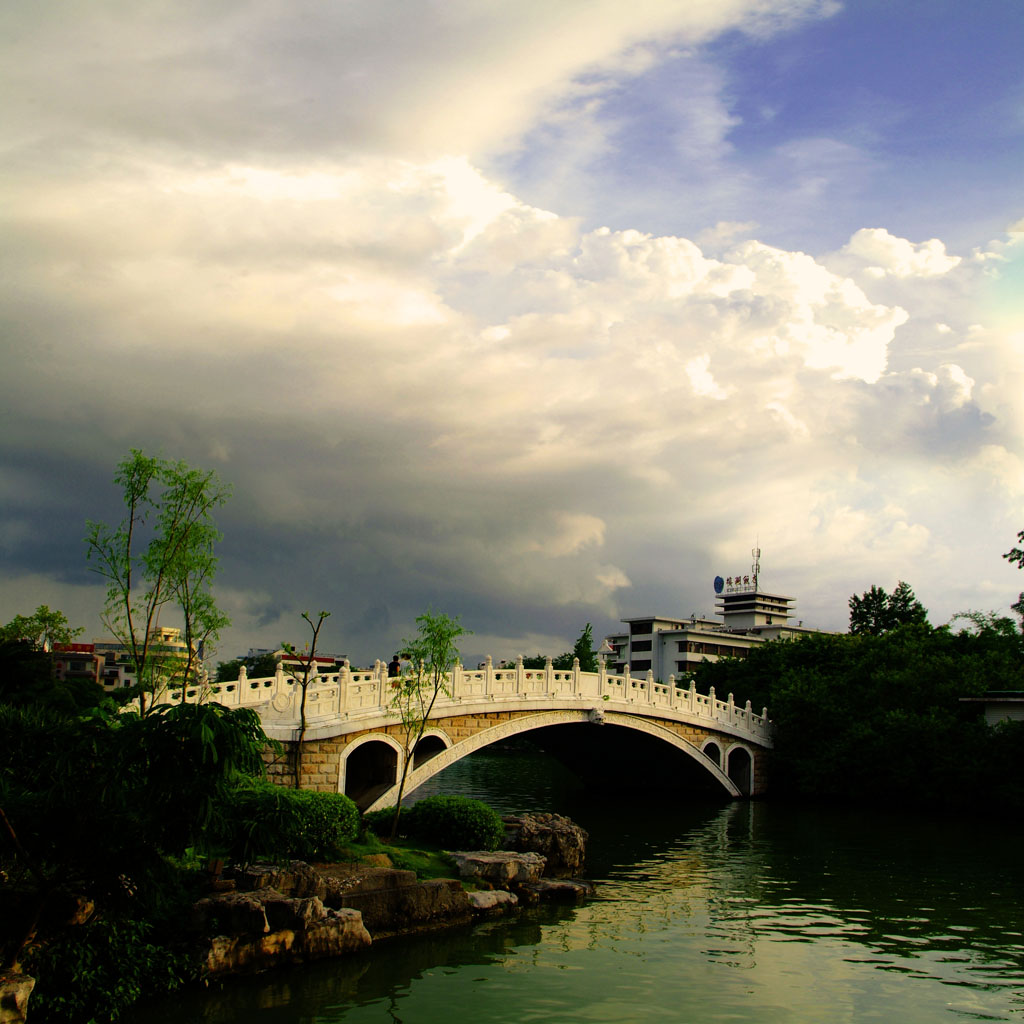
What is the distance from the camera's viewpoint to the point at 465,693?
25516 millimetres

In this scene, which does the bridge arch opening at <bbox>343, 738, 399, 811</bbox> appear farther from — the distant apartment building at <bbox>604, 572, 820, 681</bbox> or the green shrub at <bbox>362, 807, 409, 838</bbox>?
the distant apartment building at <bbox>604, 572, 820, 681</bbox>

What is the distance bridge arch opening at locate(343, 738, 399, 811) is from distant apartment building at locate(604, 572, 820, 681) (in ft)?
158

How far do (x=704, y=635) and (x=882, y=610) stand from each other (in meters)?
14.7

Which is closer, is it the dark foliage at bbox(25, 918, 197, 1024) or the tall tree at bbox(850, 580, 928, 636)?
the dark foliage at bbox(25, 918, 197, 1024)

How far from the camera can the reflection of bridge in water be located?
21.2 meters

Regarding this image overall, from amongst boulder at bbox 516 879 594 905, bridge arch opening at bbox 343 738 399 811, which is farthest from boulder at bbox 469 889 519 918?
bridge arch opening at bbox 343 738 399 811

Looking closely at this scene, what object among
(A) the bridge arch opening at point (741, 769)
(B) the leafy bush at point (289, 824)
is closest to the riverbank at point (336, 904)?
(B) the leafy bush at point (289, 824)

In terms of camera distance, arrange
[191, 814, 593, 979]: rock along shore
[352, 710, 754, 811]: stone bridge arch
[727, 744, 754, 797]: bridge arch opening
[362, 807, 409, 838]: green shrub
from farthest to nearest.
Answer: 1. [727, 744, 754, 797]: bridge arch opening
2. [352, 710, 754, 811]: stone bridge arch
3. [362, 807, 409, 838]: green shrub
4. [191, 814, 593, 979]: rock along shore

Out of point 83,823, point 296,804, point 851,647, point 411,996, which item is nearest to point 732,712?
point 851,647

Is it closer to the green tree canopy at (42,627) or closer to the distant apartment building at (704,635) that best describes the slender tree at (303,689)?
the green tree canopy at (42,627)

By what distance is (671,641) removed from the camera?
78000 mm

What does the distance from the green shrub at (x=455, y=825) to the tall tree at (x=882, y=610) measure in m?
51.4

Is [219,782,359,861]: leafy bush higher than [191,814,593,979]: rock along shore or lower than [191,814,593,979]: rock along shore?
higher

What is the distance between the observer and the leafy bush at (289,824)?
1195 cm
